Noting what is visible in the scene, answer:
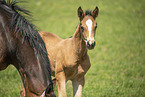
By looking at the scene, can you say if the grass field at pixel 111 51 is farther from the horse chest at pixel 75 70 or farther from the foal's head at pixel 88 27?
the horse chest at pixel 75 70

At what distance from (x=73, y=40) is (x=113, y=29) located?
28.4 feet

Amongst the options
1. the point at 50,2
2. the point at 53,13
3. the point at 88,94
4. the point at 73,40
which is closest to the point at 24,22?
the point at 73,40

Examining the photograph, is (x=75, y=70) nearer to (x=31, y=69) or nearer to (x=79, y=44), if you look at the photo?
(x=79, y=44)

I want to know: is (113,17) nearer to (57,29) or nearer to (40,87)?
(57,29)

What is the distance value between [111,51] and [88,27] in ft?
18.4

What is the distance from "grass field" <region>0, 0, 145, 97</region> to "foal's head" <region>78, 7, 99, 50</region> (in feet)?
2.03

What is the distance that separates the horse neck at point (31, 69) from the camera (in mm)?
2448

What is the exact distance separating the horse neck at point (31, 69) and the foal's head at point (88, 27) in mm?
1049

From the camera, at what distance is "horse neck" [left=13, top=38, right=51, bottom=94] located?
245cm

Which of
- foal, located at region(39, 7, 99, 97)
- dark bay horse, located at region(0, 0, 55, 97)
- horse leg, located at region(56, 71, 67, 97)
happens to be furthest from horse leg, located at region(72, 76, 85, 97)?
dark bay horse, located at region(0, 0, 55, 97)

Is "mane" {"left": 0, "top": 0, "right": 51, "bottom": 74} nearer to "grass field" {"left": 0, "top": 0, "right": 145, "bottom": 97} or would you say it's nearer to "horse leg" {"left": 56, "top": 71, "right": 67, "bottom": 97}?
"grass field" {"left": 0, "top": 0, "right": 145, "bottom": 97}

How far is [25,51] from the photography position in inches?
108

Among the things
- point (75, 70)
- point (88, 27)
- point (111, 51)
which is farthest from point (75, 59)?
point (111, 51)

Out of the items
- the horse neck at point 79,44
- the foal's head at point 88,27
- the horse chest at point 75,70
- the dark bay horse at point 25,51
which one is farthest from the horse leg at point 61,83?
the dark bay horse at point 25,51
